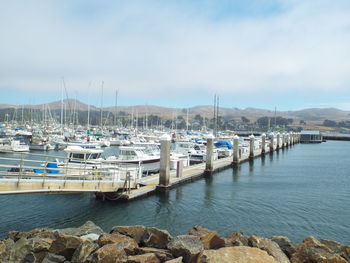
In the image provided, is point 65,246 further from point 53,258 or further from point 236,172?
point 236,172

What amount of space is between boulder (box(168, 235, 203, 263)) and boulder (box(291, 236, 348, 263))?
10.8 feet

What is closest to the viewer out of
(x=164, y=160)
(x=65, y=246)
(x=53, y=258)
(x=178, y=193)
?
(x=53, y=258)

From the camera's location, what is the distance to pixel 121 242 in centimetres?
1009

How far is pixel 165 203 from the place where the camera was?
839 inches

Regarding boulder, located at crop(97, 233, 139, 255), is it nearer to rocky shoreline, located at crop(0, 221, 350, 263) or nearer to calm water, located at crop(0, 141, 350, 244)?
rocky shoreline, located at crop(0, 221, 350, 263)

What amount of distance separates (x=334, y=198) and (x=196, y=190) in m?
11.0

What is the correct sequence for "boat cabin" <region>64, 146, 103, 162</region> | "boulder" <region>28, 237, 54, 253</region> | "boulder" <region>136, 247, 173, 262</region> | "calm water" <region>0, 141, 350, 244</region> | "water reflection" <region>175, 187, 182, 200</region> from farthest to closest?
1. "boat cabin" <region>64, 146, 103, 162</region>
2. "water reflection" <region>175, 187, 182, 200</region>
3. "calm water" <region>0, 141, 350, 244</region>
4. "boulder" <region>28, 237, 54, 253</region>
5. "boulder" <region>136, 247, 173, 262</region>

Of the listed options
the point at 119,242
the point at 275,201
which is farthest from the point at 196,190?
the point at 119,242

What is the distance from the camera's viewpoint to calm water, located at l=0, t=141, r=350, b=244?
16.7 m

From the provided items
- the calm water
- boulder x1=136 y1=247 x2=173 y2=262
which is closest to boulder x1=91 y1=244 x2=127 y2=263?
boulder x1=136 y1=247 x2=173 y2=262

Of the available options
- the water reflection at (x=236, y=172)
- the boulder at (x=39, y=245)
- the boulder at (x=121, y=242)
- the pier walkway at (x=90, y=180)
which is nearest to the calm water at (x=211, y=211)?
the pier walkway at (x=90, y=180)

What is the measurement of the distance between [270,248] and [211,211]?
1006 centimetres

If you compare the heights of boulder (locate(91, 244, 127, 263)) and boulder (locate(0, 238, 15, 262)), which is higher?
boulder (locate(91, 244, 127, 263))

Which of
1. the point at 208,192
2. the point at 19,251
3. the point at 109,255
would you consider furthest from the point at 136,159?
the point at 109,255
